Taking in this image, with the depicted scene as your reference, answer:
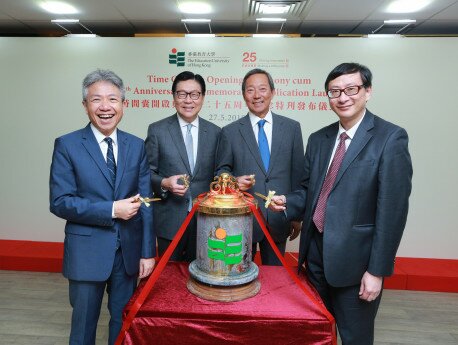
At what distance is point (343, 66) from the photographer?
1482 millimetres

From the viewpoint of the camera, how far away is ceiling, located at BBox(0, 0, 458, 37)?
10.9ft

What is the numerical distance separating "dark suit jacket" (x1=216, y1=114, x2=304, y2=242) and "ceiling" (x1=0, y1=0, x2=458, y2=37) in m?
1.66

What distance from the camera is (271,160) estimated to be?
207cm

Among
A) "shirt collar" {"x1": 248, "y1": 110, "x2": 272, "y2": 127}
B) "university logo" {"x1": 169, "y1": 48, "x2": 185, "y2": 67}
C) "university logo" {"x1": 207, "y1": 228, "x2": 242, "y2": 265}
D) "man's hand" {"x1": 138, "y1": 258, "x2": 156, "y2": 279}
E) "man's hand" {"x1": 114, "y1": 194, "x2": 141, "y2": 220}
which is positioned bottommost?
"man's hand" {"x1": 138, "y1": 258, "x2": 156, "y2": 279}

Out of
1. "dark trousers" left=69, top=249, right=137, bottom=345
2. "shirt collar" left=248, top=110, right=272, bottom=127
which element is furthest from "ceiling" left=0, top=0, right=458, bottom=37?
"dark trousers" left=69, top=249, right=137, bottom=345

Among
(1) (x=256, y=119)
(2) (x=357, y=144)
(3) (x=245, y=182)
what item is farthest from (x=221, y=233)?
(1) (x=256, y=119)

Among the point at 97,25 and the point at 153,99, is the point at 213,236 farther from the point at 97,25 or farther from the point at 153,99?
the point at 97,25

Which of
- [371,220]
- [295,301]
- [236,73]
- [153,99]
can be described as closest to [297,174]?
[371,220]

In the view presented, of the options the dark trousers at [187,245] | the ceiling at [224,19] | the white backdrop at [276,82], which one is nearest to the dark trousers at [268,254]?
the dark trousers at [187,245]

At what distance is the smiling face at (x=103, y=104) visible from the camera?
1.52 m

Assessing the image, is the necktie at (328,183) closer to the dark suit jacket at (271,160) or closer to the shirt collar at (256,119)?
the dark suit jacket at (271,160)

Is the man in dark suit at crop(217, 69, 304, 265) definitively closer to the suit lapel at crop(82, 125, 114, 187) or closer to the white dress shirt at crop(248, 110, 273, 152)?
the white dress shirt at crop(248, 110, 273, 152)

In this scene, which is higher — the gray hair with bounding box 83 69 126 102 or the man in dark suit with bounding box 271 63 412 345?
the gray hair with bounding box 83 69 126 102

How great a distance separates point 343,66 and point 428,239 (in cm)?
313
